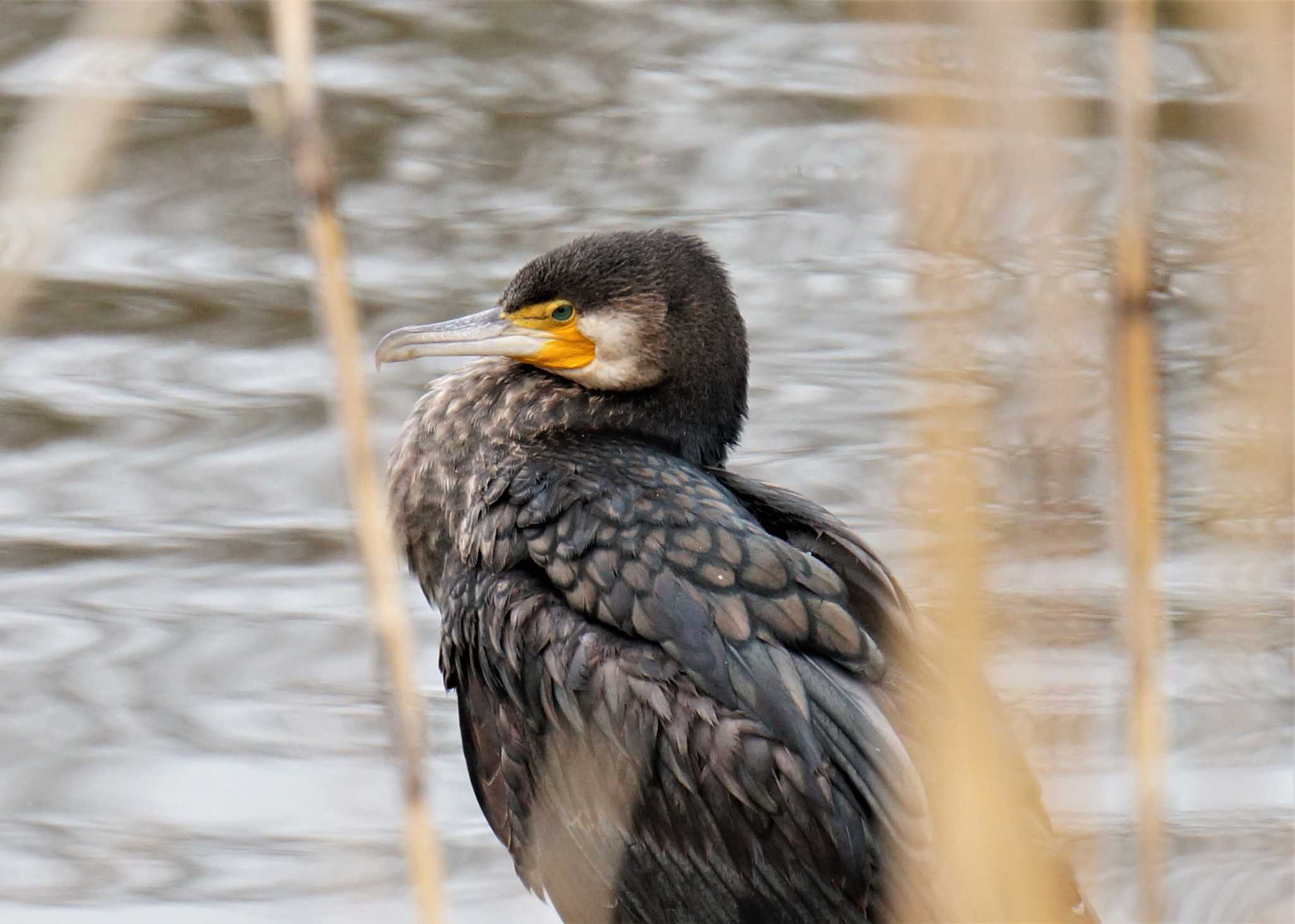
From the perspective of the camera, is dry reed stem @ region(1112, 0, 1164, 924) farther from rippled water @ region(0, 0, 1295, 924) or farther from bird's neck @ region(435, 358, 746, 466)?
bird's neck @ region(435, 358, 746, 466)

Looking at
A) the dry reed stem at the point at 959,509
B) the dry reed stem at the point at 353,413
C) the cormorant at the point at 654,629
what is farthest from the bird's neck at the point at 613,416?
the dry reed stem at the point at 959,509

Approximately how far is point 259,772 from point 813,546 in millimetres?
1422

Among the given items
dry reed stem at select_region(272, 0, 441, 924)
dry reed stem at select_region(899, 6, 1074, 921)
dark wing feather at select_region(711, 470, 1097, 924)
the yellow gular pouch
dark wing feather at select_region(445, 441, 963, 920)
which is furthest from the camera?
the yellow gular pouch

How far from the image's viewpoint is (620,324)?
3057 millimetres

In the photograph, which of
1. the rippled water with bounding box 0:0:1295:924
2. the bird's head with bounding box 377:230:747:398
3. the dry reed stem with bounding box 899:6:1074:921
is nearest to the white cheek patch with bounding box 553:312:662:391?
the bird's head with bounding box 377:230:747:398

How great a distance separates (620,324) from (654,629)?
611 mm

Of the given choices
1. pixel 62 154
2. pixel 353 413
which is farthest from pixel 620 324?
pixel 62 154

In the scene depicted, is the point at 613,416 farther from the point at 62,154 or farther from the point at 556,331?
the point at 62,154

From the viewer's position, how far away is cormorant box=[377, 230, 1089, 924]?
100 inches

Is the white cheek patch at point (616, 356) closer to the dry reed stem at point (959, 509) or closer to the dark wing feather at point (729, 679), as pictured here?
the dark wing feather at point (729, 679)

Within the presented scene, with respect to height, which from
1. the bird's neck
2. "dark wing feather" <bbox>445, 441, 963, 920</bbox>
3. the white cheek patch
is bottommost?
"dark wing feather" <bbox>445, 441, 963, 920</bbox>

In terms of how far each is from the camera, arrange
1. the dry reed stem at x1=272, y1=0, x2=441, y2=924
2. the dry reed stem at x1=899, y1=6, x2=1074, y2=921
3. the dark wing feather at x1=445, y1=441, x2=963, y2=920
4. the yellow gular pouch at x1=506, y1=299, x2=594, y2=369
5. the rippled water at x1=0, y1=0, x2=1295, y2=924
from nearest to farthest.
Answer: the dry reed stem at x1=899, y1=6, x2=1074, y2=921, the dry reed stem at x1=272, y1=0, x2=441, y2=924, the rippled water at x1=0, y1=0, x2=1295, y2=924, the dark wing feather at x1=445, y1=441, x2=963, y2=920, the yellow gular pouch at x1=506, y1=299, x2=594, y2=369

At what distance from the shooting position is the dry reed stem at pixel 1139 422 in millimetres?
1521

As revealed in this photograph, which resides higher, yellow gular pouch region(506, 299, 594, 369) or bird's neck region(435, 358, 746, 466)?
yellow gular pouch region(506, 299, 594, 369)
